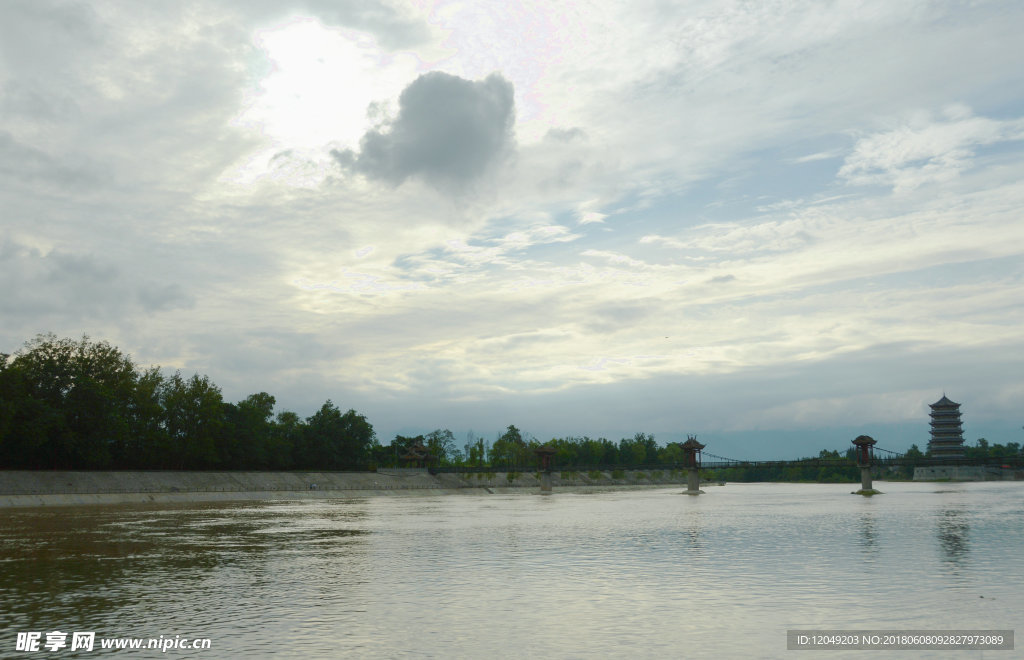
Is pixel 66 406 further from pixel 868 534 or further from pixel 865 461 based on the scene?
pixel 865 461

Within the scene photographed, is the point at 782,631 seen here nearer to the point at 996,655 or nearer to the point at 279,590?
the point at 996,655

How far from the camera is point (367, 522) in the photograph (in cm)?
6569

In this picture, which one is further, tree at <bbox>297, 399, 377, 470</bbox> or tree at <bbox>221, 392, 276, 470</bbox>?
tree at <bbox>297, 399, 377, 470</bbox>

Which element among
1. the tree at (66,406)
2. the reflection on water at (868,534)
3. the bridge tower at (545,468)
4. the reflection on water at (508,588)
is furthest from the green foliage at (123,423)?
the reflection on water at (868,534)

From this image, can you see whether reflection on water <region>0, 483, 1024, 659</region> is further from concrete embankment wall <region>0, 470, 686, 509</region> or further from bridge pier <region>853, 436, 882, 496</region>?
bridge pier <region>853, 436, 882, 496</region>

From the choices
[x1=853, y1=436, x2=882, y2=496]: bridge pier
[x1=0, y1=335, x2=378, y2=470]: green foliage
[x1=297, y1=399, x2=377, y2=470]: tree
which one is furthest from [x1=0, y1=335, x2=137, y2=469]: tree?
[x1=853, y1=436, x2=882, y2=496]: bridge pier

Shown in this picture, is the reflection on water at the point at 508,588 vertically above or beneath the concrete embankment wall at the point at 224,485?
above

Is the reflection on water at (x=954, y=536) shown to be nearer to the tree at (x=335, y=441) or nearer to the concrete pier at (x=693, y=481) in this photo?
the concrete pier at (x=693, y=481)

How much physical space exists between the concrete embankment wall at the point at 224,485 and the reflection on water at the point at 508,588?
53.8 m

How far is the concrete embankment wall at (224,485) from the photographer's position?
98062mm

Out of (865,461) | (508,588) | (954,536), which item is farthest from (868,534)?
(865,461)

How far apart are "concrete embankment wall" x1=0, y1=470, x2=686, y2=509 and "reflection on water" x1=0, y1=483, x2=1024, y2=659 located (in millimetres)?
53753

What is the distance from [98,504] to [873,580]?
95240 mm

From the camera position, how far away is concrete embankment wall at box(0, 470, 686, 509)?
3861 inches
